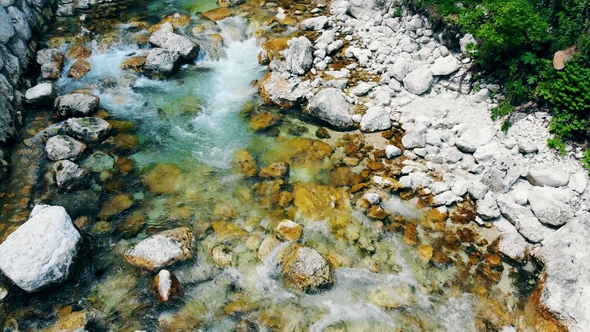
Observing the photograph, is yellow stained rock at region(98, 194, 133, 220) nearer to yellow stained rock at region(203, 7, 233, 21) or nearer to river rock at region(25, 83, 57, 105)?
river rock at region(25, 83, 57, 105)

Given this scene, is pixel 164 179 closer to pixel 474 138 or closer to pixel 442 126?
pixel 442 126

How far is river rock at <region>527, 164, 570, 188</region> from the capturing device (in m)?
8.11

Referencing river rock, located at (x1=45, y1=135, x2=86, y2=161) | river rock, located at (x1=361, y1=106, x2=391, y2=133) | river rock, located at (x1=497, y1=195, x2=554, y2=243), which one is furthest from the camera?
river rock, located at (x1=361, y1=106, x2=391, y2=133)

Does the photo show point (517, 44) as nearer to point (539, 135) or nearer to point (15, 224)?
point (539, 135)

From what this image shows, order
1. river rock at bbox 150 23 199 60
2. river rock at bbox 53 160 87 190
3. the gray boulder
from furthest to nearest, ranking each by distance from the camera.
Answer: river rock at bbox 150 23 199 60
the gray boulder
river rock at bbox 53 160 87 190

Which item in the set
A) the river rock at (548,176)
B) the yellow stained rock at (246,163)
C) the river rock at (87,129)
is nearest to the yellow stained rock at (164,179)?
the yellow stained rock at (246,163)

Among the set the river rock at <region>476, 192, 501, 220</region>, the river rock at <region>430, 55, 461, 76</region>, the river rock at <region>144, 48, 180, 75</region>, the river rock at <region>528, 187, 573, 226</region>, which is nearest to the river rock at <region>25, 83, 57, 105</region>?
the river rock at <region>144, 48, 180, 75</region>

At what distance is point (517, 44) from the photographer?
915cm

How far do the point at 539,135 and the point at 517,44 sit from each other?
2.25 m

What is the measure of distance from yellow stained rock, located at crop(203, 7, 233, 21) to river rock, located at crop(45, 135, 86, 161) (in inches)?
290

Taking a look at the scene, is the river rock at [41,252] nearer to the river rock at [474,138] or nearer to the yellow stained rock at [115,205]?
the yellow stained rock at [115,205]

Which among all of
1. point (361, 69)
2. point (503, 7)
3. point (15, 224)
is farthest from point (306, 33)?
point (15, 224)

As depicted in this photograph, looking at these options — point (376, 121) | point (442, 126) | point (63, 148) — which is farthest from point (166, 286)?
point (442, 126)

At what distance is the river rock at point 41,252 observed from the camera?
6543 mm
